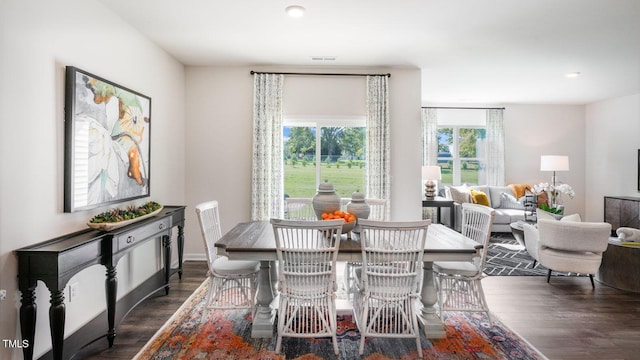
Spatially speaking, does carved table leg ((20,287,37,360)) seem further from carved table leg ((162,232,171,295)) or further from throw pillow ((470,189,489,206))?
throw pillow ((470,189,489,206))

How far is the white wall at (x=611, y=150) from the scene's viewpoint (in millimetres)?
6352

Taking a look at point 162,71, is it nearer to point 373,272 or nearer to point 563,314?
point 373,272

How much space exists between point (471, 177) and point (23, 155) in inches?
296

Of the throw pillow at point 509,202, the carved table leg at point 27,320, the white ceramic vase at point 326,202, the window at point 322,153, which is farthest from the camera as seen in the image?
the throw pillow at point 509,202

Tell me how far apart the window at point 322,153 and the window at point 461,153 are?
349cm

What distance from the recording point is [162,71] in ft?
12.8

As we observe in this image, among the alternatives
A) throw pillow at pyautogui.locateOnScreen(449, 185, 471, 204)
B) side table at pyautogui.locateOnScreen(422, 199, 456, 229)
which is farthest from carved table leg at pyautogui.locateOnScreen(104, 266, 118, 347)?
throw pillow at pyautogui.locateOnScreen(449, 185, 471, 204)

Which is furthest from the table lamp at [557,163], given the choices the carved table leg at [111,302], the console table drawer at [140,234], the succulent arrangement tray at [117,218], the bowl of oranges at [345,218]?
the carved table leg at [111,302]

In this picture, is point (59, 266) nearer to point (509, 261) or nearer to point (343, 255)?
point (343, 255)

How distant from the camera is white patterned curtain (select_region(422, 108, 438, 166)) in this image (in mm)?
7250

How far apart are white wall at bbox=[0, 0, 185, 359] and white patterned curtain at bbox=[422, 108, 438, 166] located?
5.80 meters

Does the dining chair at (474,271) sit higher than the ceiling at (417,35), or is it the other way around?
the ceiling at (417,35)

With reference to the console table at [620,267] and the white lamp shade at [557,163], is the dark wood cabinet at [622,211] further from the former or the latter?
the console table at [620,267]

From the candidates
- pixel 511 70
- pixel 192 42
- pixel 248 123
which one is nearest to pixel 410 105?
pixel 511 70
